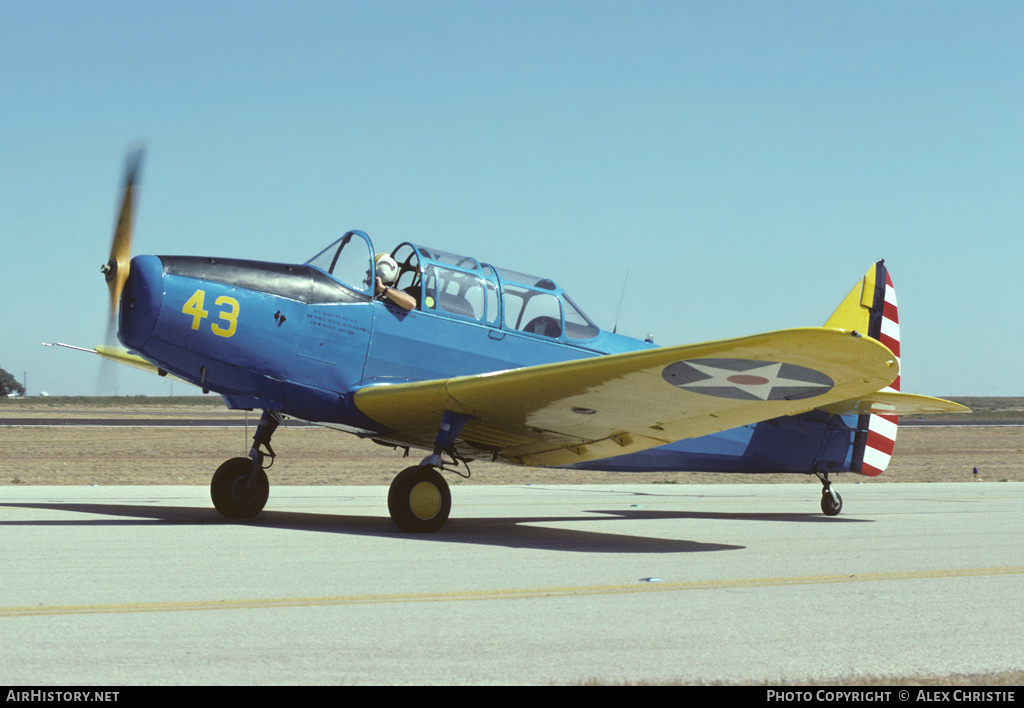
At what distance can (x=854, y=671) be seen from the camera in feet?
13.2

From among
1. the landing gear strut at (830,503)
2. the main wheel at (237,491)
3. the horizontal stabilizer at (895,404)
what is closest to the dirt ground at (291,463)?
the main wheel at (237,491)

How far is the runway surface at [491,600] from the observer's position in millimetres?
4039

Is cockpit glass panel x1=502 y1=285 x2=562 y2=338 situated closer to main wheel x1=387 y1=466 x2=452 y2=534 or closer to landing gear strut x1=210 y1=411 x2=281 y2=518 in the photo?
main wheel x1=387 y1=466 x2=452 y2=534

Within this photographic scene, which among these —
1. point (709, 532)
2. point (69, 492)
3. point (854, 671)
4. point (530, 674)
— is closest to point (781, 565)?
point (709, 532)

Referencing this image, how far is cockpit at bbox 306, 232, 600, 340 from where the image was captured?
987 cm

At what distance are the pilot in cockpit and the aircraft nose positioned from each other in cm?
211

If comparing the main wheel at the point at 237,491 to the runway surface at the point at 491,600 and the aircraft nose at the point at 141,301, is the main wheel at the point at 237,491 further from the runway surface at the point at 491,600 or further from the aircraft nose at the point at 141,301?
the aircraft nose at the point at 141,301

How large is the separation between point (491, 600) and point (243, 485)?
560cm

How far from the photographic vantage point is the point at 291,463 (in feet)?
83.1

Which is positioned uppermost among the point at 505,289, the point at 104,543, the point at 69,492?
the point at 505,289

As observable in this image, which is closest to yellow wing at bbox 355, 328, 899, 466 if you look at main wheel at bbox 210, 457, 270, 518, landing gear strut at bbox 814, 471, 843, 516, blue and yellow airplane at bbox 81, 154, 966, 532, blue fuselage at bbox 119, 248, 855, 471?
blue and yellow airplane at bbox 81, 154, 966, 532

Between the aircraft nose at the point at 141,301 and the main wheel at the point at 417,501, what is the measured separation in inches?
106

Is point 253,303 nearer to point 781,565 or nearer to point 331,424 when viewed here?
point 331,424
